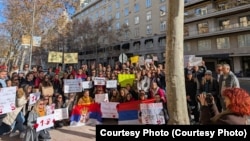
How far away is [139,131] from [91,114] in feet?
19.1

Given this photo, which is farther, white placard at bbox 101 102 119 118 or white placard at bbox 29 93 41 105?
white placard at bbox 101 102 119 118

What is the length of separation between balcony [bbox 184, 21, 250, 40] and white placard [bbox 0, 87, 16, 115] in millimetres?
29759

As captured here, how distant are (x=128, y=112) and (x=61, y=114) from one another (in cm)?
218

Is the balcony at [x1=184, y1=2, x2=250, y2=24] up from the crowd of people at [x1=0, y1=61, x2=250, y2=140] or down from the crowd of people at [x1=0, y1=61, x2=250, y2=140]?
up

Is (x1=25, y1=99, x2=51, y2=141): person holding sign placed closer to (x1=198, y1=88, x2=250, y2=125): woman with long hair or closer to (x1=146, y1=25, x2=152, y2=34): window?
(x1=198, y1=88, x2=250, y2=125): woman with long hair

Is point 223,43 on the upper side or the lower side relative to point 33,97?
upper

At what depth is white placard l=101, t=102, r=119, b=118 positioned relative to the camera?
827cm

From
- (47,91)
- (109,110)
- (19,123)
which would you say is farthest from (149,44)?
(19,123)

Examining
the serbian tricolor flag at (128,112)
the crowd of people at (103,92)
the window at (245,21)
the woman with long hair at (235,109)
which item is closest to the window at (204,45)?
the window at (245,21)

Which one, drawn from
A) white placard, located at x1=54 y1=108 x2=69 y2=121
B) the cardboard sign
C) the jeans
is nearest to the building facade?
the cardboard sign

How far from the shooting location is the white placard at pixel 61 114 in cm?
774

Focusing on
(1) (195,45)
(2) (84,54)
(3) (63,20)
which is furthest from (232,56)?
(2) (84,54)

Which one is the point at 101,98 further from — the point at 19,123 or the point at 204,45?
the point at 204,45

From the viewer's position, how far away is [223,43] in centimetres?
3375
